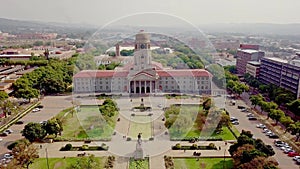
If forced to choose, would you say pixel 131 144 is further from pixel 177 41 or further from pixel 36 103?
pixel 177 41

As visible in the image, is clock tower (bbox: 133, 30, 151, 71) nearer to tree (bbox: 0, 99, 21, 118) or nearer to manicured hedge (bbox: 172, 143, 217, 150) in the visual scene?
tree (bbox: 0, 99, 21, 118)

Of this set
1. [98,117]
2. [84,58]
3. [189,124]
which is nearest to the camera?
[189,124]

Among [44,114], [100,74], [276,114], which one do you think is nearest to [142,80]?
[100,74]

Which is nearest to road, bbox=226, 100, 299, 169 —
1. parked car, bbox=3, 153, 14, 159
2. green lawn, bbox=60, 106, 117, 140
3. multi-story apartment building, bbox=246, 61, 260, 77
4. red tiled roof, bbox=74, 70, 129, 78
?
green lawn, bbox=60, 106, 117, 140

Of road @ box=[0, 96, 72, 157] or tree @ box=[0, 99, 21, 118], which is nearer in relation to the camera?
road @ box=[0, 96, 72, 157]

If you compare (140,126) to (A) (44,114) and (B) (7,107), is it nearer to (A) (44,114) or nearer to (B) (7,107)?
(A) (44,114)

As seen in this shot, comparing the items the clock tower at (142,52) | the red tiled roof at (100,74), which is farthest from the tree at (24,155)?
the red tiled roof at (100,74)

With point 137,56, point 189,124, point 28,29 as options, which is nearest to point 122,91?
point 137,56
